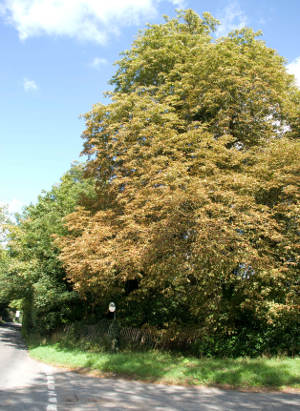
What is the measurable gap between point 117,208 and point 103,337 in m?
6.51

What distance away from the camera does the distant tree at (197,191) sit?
13.3m

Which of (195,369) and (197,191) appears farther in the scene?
(197,191)

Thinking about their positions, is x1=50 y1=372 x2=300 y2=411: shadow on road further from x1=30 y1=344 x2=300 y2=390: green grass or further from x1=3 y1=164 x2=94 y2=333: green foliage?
x1=3 y1=164 x2=94 y2=333: green foliage

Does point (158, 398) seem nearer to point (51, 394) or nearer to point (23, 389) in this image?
point (51, 394)

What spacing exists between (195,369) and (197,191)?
6189mm

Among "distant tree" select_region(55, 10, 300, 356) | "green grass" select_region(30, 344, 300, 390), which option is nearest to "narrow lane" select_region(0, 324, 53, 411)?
"green grass" select_region(30, 344, 300, 390)

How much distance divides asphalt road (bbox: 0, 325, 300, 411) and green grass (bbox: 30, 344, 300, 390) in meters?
0.69

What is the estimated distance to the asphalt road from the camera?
7.89 m

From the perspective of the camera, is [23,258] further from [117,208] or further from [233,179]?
[233,179]

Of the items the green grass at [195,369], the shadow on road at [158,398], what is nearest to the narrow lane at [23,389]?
the shadow on road at [158,398]

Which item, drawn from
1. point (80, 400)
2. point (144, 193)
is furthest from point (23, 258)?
point (80, 400)

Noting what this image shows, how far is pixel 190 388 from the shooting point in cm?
1045

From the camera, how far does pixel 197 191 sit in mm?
12469

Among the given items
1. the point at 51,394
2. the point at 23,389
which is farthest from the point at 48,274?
the point at 51,394
